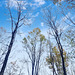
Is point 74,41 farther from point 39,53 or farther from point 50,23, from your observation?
point 39,53

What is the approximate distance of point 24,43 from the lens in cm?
1205

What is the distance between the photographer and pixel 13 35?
5.83m

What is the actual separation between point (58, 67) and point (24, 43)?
7928 mm

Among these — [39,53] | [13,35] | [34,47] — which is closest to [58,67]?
[39,53]

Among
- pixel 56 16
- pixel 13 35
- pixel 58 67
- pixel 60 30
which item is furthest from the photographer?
→ pixel 58 67

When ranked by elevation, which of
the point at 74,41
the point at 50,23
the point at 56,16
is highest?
the point at 56,16

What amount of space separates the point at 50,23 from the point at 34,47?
498 centimetres

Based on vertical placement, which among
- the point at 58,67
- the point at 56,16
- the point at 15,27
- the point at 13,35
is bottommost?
the point at 58,67

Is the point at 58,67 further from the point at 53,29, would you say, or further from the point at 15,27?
the point at 15,27

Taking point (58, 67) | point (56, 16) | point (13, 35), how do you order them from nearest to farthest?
1. point (13, 35)
2. point (56, 16)
3. point (58, 67)

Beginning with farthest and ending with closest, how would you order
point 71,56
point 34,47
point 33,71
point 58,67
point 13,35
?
point 58,67 → point 34,47 → point 33,71 → point 71,56 → point 13,35

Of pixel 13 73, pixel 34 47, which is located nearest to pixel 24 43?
pixel 34 47

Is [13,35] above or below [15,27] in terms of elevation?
below

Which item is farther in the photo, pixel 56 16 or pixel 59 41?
pixel 56 16
